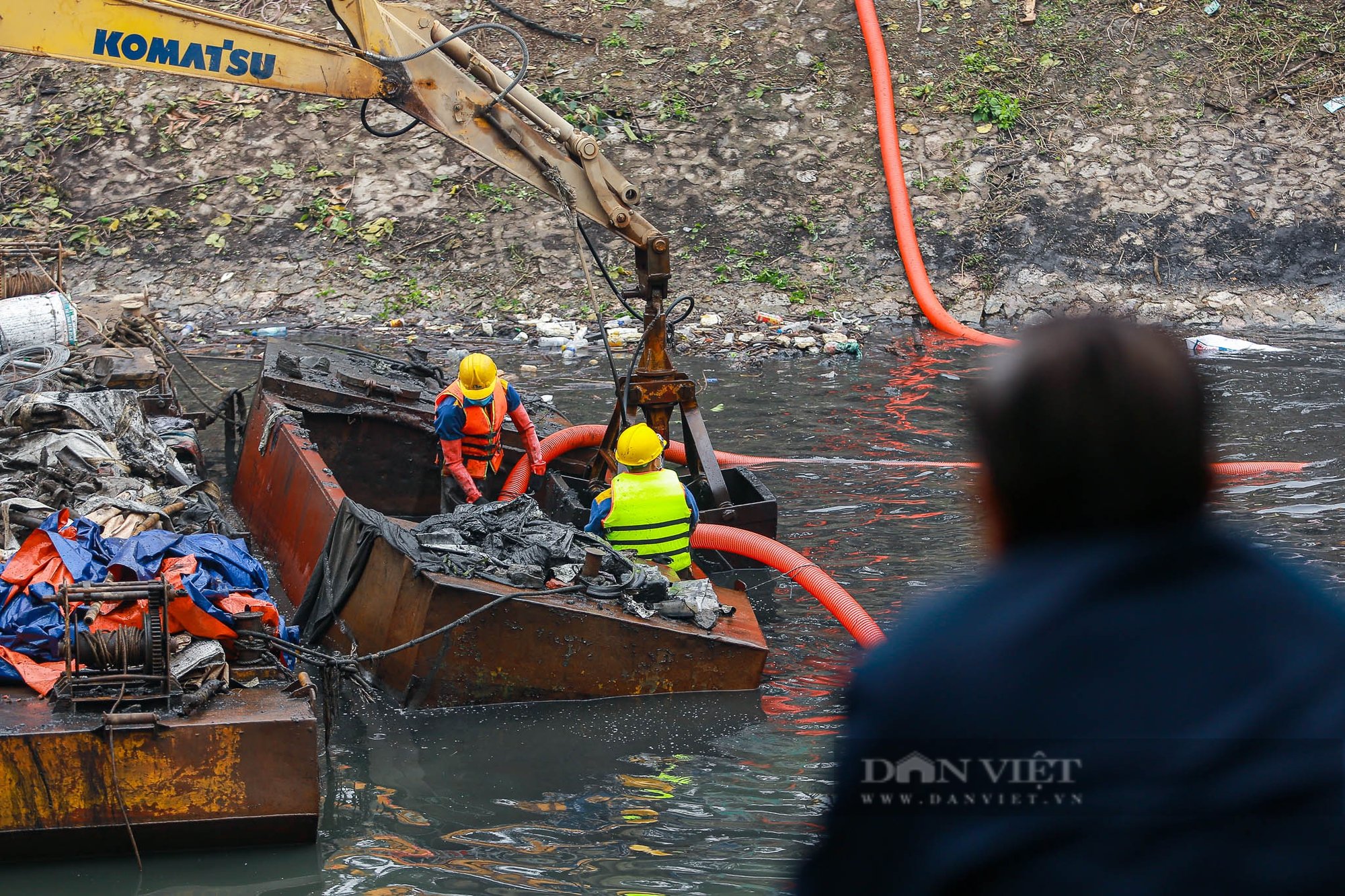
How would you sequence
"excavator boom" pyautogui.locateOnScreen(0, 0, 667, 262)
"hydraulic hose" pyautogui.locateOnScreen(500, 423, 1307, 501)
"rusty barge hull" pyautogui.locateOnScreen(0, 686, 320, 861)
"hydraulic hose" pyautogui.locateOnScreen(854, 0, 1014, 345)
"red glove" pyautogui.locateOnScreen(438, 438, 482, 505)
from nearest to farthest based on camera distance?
"rusty barge hull" pyautogui.locateOnScreen(0, 686, 320, 861), "excavator boom" pyautogui.locateOnScreen(0, 0, 667, 262), "red glove" pyautogui.locateOnScreen(438, 438, 482, 505), "hydraulic hose" pyautogui.locateOnScreen(500, 423, 1307, 501), "hydraulic hose" pyautogui.locateOnScreen(854, 0, 1014, 345)

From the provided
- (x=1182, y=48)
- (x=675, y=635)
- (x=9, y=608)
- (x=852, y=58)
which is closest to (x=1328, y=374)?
(x=1182, y=48)

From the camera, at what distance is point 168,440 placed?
9812mm

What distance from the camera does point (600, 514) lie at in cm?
807

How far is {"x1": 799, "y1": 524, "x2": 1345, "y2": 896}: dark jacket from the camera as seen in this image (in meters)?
1.48

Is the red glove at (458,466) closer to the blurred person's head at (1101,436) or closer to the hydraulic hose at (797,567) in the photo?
the hydraulic hose at (797,567)

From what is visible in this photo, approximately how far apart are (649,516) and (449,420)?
83.4 inches

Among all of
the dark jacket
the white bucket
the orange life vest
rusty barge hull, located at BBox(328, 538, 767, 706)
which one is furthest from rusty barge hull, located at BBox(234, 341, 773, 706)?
the dark jacket

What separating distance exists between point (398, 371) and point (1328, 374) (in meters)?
10.2

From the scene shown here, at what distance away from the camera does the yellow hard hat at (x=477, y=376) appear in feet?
30.2

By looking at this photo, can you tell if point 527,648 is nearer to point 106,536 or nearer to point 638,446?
point 638,446

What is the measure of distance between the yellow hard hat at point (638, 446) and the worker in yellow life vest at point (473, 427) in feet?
5.79

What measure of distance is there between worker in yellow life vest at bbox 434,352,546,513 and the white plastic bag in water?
967 centimetres

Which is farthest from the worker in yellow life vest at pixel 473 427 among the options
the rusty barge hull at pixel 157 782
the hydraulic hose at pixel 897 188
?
the hydraulic hose at pixel 897 188

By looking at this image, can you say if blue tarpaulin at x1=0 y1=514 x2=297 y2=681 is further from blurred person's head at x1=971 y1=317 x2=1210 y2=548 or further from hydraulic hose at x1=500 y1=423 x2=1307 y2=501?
blurred person's head at x1=971 y1=317 x2=1210 y2=548
